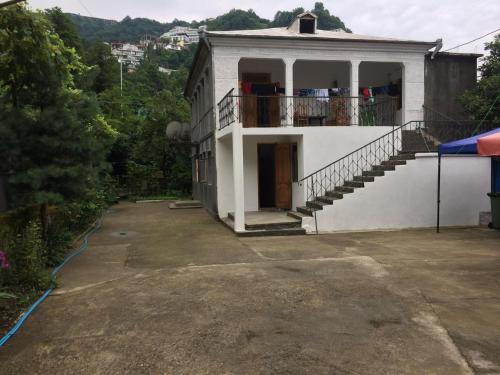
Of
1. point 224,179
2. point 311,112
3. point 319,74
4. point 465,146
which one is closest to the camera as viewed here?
point 465,146

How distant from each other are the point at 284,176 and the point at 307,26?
4.84 metres

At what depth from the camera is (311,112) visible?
14609 mm

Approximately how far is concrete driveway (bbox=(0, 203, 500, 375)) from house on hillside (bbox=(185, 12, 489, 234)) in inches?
98.3

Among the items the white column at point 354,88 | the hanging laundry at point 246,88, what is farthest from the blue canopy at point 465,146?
the hanging laundry at point 246,88

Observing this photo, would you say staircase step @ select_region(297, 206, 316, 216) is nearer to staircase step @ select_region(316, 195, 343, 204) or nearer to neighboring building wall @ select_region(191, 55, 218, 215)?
staircase step @ select_region(316, 195, 343, 204)

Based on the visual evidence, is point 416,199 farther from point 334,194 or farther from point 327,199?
point 327,199

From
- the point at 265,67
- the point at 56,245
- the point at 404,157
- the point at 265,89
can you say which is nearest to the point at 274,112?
the point at 265,89

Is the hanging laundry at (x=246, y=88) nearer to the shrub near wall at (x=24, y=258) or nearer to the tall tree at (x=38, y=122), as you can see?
the tall tree at (x=38, y=122)

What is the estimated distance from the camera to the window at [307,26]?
12778 millimetres

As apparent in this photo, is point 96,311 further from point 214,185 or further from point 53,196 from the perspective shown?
point 214,185

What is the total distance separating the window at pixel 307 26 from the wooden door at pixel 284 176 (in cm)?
365

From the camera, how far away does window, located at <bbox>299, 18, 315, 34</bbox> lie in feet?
41.9

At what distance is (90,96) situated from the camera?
7.55m

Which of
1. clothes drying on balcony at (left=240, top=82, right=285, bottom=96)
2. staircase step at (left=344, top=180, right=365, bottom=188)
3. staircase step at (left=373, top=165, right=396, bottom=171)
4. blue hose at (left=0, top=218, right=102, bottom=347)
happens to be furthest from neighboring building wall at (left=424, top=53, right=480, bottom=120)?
blue hose at (left=0, top=218, right=102, bottom=347)
